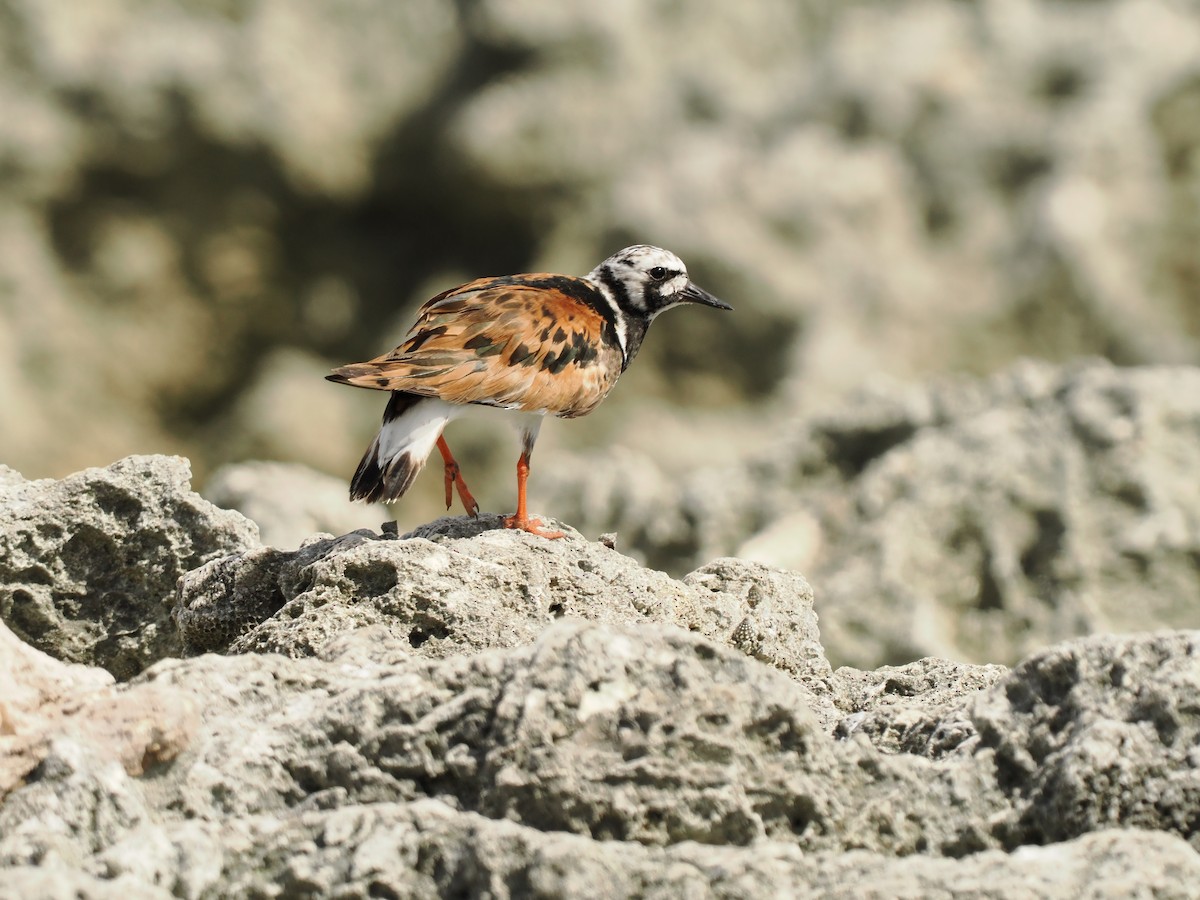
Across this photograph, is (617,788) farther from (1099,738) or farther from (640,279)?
(640,279)

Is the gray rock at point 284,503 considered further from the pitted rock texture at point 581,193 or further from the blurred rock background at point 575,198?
the pitted rock texture at point 581,193

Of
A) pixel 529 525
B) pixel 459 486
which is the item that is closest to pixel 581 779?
pixel 529 525

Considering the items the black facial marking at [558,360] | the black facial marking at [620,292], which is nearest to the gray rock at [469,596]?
the black facial marking at [558,360]

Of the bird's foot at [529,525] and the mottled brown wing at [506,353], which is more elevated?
the mottled brown wing at [506,353]

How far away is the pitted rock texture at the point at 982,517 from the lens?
8.37 meters

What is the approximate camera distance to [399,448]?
19.7ft

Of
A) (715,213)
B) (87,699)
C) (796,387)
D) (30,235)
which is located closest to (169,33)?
(30,235)

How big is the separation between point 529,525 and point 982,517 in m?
3.82

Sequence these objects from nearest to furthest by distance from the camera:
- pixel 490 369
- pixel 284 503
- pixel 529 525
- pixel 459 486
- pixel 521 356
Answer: pixel 529 525 < pixel 490 369 < pixel 521 356 < pixel 459 486 < pixel 284 503

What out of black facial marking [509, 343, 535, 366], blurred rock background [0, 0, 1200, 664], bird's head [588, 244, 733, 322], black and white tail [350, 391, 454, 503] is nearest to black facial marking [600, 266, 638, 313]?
bird's head [588, 244, 733, 322]

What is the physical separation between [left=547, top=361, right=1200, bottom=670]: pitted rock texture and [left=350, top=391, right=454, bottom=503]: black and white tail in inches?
117

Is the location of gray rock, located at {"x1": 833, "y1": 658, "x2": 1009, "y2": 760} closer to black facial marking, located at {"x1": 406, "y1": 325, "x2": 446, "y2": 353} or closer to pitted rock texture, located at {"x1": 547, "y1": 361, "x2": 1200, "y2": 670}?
black facial marking, located at {"x1": 406, "y1": 325, "x2": 446, "y2": 353}

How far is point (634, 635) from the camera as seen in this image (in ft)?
11.7

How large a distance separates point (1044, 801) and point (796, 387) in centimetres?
1115
